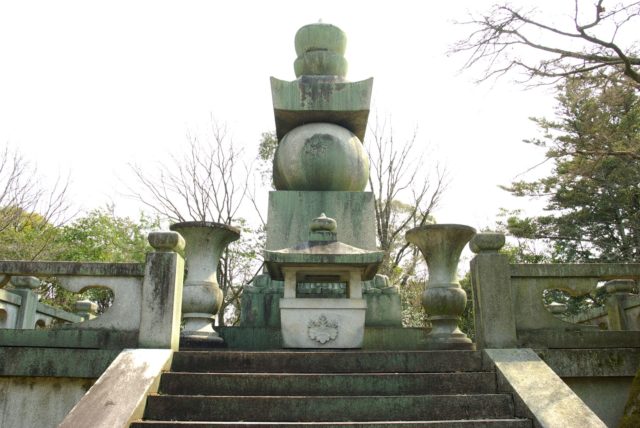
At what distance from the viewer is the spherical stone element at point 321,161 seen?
900 cm

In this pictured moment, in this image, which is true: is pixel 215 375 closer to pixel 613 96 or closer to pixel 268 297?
pixel 268 297

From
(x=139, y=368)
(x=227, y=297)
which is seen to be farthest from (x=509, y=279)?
(x=227, y=297)

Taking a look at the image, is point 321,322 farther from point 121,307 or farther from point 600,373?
point 600,373

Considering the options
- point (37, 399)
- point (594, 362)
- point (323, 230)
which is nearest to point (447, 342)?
point (594, 362)

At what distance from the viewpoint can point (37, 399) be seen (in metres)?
5.05

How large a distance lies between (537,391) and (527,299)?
1282 mm

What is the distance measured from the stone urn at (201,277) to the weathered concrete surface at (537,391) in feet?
11.3

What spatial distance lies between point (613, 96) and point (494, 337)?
17.4 feet

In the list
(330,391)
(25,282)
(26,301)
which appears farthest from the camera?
(25,282)

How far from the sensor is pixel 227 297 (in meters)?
19.1

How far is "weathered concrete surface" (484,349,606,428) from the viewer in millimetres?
4035

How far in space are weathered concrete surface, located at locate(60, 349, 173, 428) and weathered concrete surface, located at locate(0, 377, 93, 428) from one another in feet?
2.20

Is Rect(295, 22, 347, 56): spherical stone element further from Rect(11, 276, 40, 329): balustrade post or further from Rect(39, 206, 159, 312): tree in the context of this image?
Rect(39, 206, 159, 312): tree

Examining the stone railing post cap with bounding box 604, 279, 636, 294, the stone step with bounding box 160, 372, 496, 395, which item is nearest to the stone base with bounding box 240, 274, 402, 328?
Result: the stone step with bounding box 160, 372, 496, 395
